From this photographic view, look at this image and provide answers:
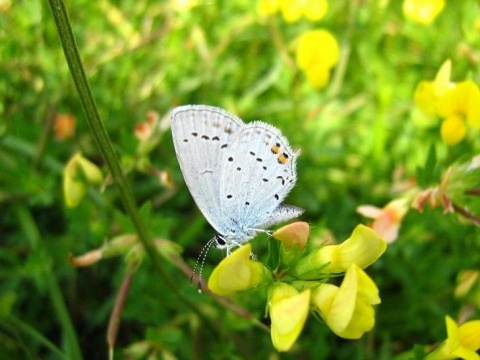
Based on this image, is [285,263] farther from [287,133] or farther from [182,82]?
[182,82]

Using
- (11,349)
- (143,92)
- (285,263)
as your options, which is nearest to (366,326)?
(285,263)

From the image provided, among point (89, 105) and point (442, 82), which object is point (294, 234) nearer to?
point (89, 105)

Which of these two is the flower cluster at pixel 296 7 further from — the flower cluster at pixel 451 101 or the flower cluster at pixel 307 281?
the flower cluster at pixel 307 281

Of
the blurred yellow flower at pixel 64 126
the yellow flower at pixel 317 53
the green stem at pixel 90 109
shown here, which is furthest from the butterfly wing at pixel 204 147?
the blurred yellow flower at pixel 64 126

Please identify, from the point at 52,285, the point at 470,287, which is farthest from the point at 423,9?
the point at 52,285

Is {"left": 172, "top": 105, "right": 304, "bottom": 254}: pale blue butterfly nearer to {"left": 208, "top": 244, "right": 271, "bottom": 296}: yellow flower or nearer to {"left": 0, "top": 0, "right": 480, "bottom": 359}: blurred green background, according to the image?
{"left": 208, "top": 244, "right": 271, "bottom": 296}: yellow flower

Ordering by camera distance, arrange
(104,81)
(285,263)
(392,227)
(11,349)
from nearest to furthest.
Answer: (285,263) < (392,227) < (11,349) < (104,81)

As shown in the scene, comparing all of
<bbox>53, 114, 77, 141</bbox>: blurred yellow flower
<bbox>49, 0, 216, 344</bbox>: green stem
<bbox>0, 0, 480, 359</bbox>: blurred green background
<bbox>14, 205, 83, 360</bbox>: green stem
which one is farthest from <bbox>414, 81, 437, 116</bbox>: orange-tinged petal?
<bbox>53, 114, 77, 141</bbox>: blurred yellow flower
